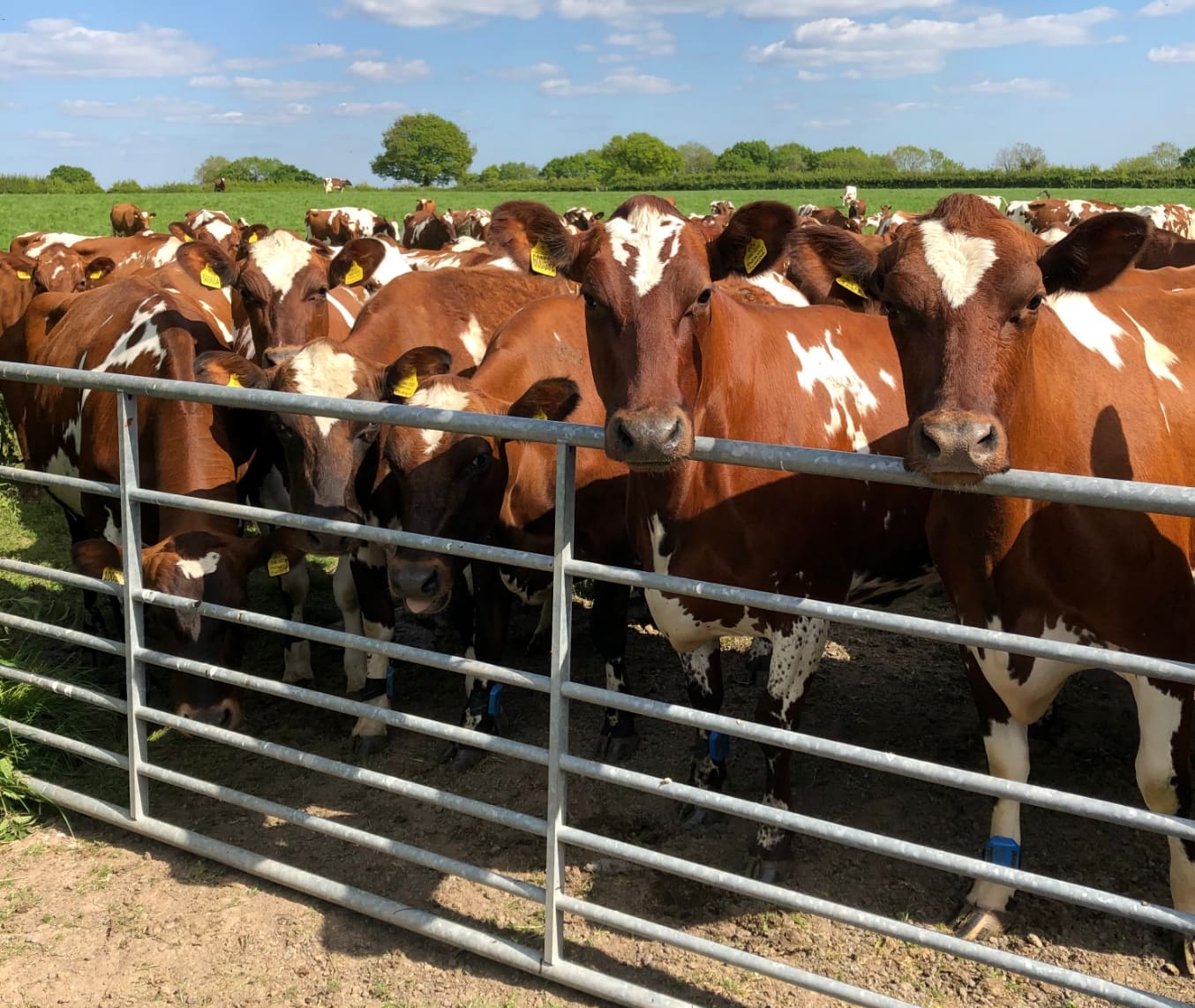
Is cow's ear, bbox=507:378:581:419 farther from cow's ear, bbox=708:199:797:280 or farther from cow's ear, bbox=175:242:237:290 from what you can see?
cow's ear, bbox=175:242:237:290

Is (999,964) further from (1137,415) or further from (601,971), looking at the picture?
(1137,415)

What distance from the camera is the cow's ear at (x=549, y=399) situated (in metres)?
4.38

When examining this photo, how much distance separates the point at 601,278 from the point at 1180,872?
264 cm

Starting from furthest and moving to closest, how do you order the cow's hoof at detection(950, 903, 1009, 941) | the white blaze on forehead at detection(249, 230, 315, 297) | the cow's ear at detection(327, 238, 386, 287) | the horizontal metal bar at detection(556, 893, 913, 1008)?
1. the cow's ear at detection(327, 238, 386, 287)
2. the white blaze on forehead at detection(249, 230, 315, 297)
3. the cow's hoof at detection(950, 903, 1009, 941)
4. the horizontal metal bar at detection(556, 893, 913, 1008)

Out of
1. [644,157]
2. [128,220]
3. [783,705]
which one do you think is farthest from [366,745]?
[644,157]

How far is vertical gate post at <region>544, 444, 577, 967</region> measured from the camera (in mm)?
3074

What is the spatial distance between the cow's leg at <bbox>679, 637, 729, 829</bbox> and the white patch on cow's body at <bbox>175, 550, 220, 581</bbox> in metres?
1.99

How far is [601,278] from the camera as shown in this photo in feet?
11.5

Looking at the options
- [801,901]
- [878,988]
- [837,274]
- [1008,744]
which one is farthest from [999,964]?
[837,274]

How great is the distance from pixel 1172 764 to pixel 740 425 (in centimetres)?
178

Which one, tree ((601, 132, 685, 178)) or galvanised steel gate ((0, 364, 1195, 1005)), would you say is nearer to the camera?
galvanised steel gate ((0, 364, 1195, 1005))

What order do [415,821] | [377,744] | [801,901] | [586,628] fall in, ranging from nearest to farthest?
[801,901]
[415,821]
[377,744]
[586,628]

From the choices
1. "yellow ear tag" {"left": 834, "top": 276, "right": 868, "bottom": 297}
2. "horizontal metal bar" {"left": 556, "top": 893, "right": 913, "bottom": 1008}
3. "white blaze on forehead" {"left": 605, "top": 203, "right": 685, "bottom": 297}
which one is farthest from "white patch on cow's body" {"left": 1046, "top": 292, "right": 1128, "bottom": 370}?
"horizontal metal bar" {"left": 556, "top": 893, "right": 913, "bottom": 1008}

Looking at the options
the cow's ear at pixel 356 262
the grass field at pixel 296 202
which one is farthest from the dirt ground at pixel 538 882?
the grass field at pixel 296 202
